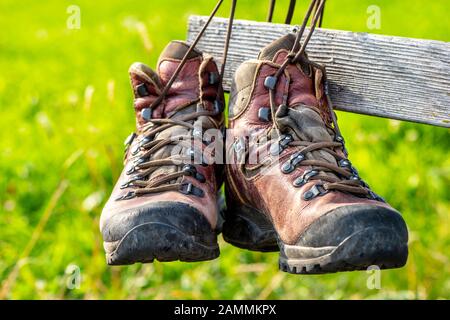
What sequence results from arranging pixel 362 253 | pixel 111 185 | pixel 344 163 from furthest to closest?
pixel 111 185 → pixel 344 163 → pixel 362 253

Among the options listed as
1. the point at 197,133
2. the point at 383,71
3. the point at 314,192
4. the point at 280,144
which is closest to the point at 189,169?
the point at 197,133

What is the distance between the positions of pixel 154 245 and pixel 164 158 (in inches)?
13.6

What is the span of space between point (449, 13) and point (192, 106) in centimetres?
469

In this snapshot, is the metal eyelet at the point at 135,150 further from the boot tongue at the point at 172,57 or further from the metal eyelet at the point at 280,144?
the metal eyelet at the point at 280,144

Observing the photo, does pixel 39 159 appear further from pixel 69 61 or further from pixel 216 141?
pixel 216 141

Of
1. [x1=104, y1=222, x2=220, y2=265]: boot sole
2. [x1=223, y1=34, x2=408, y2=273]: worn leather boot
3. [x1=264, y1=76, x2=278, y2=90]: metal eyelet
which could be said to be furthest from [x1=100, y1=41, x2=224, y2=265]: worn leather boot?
[x1=264, y1=76, x2=278, y2=90]: metal eyelet

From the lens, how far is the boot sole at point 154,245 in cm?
191

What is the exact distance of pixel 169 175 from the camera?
2.11 meters

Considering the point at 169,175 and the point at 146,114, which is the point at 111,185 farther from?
the point at 169,175

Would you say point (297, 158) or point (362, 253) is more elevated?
point (297, 158)

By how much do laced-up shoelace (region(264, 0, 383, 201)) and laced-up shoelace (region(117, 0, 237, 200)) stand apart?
9.0 inches

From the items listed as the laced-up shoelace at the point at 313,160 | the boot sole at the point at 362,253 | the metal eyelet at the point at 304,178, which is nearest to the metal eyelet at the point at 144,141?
the laced-up shoelace at the point at 313,160
